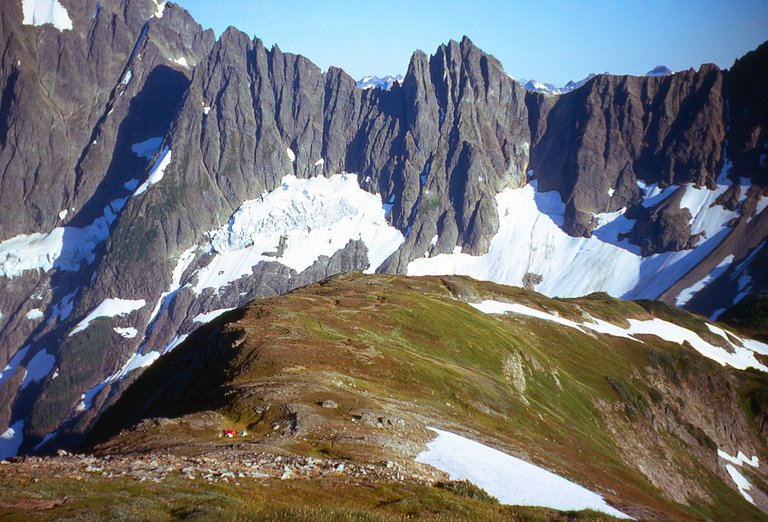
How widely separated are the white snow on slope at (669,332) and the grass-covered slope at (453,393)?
3920mm

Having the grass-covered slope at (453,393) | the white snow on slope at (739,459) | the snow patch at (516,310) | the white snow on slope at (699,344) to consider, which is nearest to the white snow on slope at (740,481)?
the grass-covered slope at (453,393)

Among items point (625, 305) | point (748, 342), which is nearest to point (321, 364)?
point (625, 305)

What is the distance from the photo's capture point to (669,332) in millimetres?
163875

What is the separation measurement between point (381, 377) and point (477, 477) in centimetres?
2368

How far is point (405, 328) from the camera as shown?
274 feet

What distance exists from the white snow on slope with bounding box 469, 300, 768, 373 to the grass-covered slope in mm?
3920

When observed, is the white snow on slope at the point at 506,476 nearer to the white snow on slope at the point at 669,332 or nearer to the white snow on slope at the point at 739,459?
the white snow on slope at the point at 669,332

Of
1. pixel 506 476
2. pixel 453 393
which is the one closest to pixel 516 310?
pixel 453 393

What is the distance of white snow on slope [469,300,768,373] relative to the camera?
136000mm

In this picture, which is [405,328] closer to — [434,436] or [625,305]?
[434,436]

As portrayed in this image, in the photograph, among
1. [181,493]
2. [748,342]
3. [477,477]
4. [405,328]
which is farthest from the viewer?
[748,342]

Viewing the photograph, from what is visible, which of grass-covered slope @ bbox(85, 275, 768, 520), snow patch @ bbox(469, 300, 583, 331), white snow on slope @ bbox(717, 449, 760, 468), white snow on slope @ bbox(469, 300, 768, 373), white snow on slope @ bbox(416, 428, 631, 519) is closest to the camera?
white snow on slope @ bbox(416, 428, 631, 519)

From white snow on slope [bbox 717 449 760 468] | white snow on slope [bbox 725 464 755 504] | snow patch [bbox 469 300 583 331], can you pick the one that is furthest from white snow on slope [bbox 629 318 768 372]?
white snow on slope [bbox 725 464 755 504]

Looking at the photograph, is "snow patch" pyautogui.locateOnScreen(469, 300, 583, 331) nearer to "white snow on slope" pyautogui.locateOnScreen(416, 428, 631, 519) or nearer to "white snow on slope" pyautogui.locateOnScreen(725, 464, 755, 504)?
"white snow on slope" pyautogui.locateOnScreen(725, 464, 755, 504)
